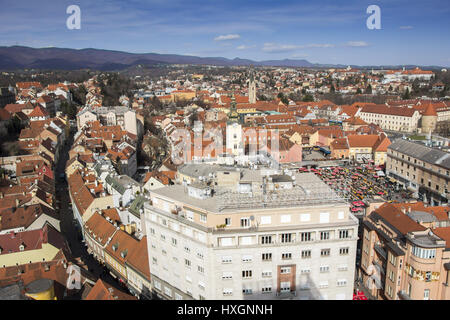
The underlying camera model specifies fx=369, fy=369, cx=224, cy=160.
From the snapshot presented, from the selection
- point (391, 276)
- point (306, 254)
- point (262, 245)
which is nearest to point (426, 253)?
point (391, 276)

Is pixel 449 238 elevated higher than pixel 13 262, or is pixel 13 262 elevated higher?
pixel 449 238

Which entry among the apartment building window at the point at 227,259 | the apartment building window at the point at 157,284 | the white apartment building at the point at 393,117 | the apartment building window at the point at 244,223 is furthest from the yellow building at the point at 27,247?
the white apartment building at the point at 393,117

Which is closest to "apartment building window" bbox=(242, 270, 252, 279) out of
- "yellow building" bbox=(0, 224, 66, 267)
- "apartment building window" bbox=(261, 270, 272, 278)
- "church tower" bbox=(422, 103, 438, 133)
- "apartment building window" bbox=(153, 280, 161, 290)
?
"apartment building window" bbox=(261, 270, 272, 278)

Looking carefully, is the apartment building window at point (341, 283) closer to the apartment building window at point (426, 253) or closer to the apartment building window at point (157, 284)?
the apartment building window at point (426, 253)
